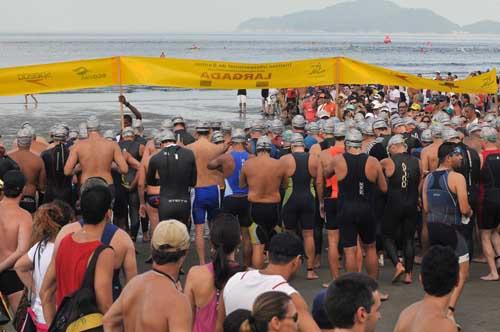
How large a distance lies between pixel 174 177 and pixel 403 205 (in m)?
2.63

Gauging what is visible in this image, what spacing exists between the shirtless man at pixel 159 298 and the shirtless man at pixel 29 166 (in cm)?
584

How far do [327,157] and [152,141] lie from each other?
2.50m

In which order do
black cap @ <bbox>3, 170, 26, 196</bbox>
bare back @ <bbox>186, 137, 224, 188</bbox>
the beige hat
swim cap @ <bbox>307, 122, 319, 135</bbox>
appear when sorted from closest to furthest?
the beige hat → black cap @ <bbox>3, 170, 26, 196</bbox> → bare back @ <bbox>186, 137, 224, 188</bbox> → swim cap @ <bbox>307, 122, 319, 135</bbox>

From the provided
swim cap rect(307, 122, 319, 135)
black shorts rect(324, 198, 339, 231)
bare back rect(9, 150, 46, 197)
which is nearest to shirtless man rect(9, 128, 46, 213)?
bare back rect(9, 150, 46, 197)

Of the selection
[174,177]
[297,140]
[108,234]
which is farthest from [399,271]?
[108,234]

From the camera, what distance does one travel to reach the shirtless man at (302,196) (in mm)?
10062

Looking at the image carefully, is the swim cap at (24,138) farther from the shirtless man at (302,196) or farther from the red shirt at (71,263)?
the red shirt at (71,263)

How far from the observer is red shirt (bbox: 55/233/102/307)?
5.18 m

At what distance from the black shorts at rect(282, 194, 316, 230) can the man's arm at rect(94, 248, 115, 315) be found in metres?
5.15

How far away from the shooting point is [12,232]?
268 inches

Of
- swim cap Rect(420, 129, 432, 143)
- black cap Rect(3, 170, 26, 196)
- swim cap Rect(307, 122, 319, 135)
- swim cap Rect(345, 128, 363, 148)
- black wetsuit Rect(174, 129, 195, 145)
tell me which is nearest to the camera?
black cap Rect(3, 170, 26, 196)

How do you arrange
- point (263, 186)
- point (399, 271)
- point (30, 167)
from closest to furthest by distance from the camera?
1. point (399, 271)
2. point (263, 186)
3. point (30, 167)

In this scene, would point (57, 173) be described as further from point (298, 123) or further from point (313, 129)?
point (313, 129)

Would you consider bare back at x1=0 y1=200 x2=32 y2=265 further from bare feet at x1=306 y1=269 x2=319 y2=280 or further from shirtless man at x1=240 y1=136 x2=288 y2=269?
bare feet at x1=306 y1=269 x2=319 y2=280
